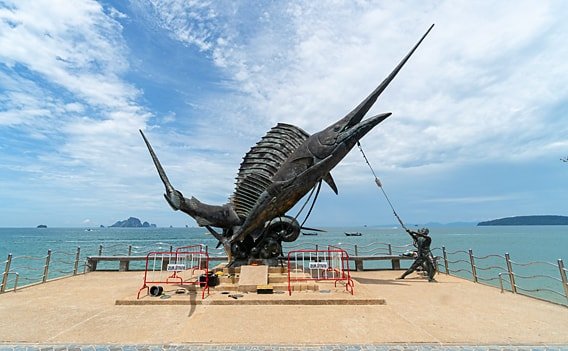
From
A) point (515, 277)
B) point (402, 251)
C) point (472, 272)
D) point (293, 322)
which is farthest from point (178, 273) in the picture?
point (402, 251)

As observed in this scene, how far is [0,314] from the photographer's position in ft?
23.0

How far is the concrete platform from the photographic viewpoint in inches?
206

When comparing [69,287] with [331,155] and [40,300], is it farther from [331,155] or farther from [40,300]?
[331,155]

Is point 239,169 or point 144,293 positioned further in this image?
point 239,169

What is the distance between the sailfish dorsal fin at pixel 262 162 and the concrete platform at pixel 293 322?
12.8 ft

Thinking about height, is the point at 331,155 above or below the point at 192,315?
above

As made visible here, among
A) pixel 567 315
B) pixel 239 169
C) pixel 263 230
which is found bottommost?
pixel 567 315

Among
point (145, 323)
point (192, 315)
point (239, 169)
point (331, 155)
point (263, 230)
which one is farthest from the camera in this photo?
point (239, 169)

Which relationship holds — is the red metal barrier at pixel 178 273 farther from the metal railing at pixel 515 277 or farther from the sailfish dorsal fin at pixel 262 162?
the metal railing at pixel 515 277

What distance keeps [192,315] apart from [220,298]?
3.94 ft

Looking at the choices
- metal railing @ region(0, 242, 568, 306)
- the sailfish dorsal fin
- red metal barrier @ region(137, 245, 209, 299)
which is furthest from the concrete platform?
the sailfish dorsal fin

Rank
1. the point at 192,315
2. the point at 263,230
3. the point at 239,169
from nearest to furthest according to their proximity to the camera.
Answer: the point at 192,315
the point at 263,230
the point at 239,169

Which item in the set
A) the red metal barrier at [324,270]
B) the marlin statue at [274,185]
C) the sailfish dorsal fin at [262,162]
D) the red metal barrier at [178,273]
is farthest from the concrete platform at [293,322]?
the sailfish dorsal fin at [262,162]

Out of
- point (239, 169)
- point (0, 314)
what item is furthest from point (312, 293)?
point (0, 314)
